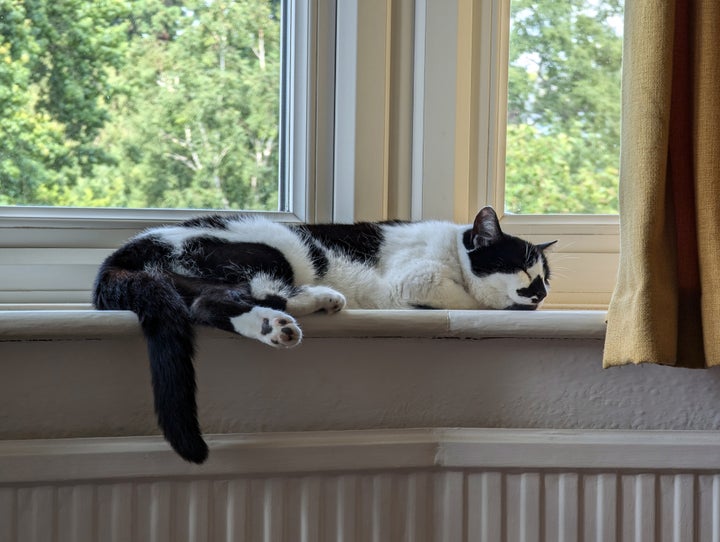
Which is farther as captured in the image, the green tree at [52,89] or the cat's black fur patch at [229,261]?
the green tree at [52,89]

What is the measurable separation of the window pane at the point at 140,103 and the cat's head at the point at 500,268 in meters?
0.40

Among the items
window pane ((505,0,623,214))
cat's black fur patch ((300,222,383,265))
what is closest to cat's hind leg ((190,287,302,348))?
cat's black fur patch ((300,222,383,265))

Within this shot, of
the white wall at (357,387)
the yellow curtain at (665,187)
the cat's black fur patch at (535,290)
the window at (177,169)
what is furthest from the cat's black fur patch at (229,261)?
the yellow curtain at (665,187)

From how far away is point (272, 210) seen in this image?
1.34 metres

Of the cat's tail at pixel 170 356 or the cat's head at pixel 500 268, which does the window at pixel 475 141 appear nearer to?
the cat's head at pixel 500 268

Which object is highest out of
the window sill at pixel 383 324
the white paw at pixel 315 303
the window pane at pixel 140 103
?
the window pane at pixel 140 103

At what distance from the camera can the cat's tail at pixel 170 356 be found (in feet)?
2.94

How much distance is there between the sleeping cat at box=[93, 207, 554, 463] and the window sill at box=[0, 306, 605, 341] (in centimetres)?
3

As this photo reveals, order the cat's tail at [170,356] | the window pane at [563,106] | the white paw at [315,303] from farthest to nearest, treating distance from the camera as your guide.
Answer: the window pane at [563,106]
the white paw at [315,303]
the cat's tail at [170,356]

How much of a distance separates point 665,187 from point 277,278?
22.0 inches

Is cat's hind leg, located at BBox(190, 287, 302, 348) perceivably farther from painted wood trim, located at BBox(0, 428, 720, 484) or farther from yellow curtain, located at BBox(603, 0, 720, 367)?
yellow curtain, located at BBox(603, 0, 720, 367)

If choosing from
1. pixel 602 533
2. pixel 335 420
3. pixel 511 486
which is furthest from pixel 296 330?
pixel 602 533

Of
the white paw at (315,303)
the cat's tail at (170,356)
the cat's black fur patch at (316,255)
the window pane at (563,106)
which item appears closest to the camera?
the cat's tail at (170,356)

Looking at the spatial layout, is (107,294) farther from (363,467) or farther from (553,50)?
(553,50)
